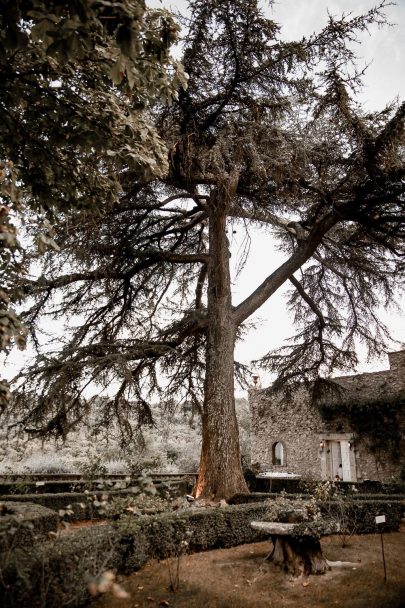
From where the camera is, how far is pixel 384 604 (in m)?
4.06

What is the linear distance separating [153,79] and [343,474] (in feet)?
49.7

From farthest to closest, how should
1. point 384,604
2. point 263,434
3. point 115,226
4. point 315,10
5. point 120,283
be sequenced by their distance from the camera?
point 263,434 < point 120,283 < point 115,226 < point 315,10 < point 384,604

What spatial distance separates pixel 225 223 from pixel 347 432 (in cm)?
985

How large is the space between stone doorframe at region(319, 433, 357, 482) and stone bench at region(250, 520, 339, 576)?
1038cm

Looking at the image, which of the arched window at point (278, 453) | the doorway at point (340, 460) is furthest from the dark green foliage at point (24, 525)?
the arched window at point (278, 453)

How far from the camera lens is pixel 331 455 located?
15.6 metres

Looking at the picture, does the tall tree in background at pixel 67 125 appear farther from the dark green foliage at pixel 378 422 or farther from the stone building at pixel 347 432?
the dark green foliage at pixel 378 422

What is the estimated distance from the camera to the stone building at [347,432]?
14188 millimetres

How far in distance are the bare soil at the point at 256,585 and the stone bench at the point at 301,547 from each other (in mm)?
114

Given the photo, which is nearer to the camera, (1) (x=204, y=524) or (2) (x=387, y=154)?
(1) (x=204, y=524)

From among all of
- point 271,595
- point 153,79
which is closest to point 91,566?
point 271,595

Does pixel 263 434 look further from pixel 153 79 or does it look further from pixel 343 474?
pixel 153 79

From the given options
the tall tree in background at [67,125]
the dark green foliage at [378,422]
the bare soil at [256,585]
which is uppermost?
the tall tree in background at [67,125]

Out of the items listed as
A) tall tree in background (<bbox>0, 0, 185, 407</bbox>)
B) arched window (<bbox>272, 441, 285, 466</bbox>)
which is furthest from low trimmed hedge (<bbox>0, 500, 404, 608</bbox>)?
arched window (<bbox>272, 441, 285, 466</bbox>)
